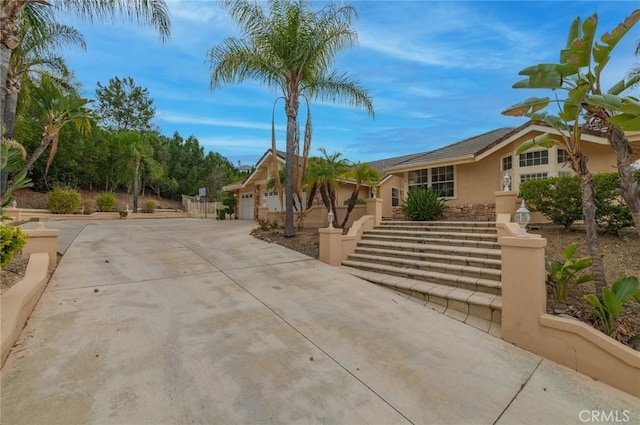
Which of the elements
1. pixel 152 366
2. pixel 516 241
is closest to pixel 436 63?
pixel 516 241

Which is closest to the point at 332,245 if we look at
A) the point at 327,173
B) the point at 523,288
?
the point at 327,173

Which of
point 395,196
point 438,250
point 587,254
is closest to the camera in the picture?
point 587,254

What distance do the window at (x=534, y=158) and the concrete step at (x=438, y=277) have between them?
24.6ft

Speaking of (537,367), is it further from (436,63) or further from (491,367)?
(436,63)

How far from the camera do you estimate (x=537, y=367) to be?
3.41 m

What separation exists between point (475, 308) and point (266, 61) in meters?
9.59

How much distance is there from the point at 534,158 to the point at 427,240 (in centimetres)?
621

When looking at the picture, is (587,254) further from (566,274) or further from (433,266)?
(433,266)

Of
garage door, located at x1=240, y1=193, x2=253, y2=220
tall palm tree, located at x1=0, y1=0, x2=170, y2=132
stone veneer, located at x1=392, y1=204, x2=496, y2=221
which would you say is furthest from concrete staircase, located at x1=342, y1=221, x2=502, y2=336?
garage door, located at x1=240, y1=193, x2=253, y2=220

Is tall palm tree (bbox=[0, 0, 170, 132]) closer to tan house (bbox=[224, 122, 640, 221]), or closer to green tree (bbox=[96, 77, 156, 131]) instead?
tan house (bbox=[224, 122, 640, 221])

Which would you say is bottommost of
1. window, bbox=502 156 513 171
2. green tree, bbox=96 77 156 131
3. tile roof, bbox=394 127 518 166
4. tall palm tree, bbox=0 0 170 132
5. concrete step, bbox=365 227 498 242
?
concrete step, bbox=365 227 498 242

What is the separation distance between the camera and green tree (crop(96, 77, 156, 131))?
116 ft

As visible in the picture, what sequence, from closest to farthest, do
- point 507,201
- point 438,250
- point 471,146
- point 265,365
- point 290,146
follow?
point 265,365, point 438,250, point 507,201, point 290,146, point 471,146

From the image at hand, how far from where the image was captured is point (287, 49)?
9.80 metres
